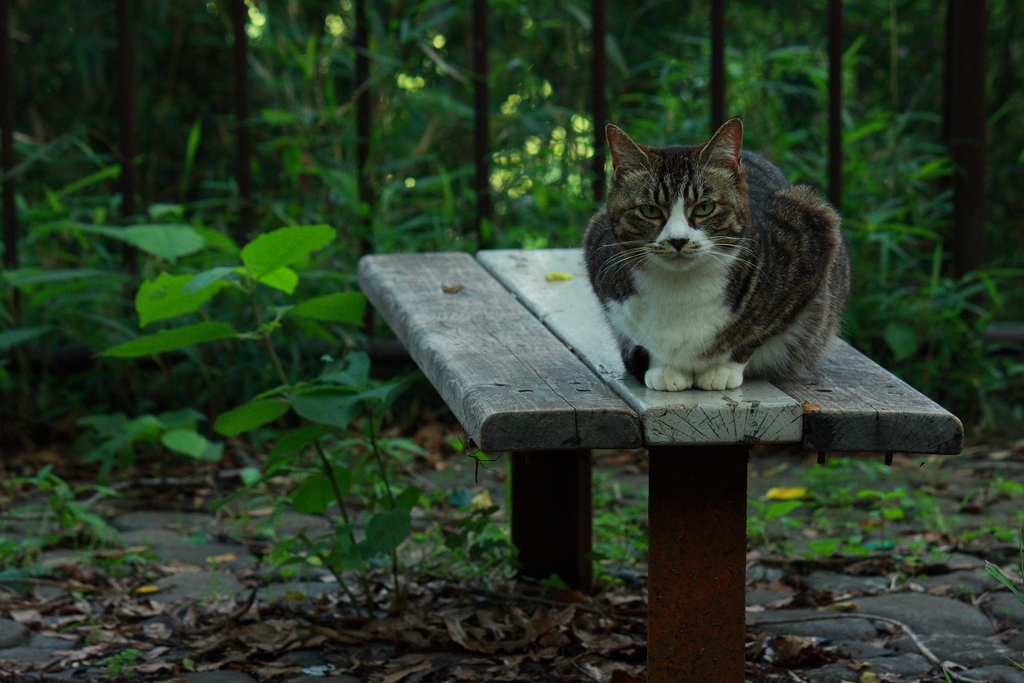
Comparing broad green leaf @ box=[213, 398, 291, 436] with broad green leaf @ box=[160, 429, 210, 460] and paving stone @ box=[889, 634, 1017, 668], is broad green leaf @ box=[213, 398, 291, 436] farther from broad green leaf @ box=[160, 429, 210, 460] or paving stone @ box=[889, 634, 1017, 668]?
paving stone @ box=[889, 634, 1017, 668]

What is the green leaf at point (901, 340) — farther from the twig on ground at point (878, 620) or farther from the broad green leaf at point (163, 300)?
the broad green leaf at point (163, 300)

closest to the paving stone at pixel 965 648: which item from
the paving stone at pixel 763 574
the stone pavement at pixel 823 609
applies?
the stone pavement at pixel 823 609

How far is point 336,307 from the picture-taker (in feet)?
6.73

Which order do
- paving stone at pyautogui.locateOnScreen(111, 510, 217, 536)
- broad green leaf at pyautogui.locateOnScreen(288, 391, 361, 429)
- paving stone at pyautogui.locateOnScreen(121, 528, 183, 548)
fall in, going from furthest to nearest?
paving stone at pyautogui.locateOnScreen(111, 510, 217, 536) → paving stone at pyautogui.locateOnScreen(121, 528, 183, 548) → broad green leaf at pyautogui.locateOnScreen(288, 391, 361, 429)

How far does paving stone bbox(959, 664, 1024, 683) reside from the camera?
177cm

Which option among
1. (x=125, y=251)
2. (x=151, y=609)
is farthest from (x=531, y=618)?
(x=125, y=251)

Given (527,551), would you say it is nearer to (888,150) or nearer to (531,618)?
(531,618)

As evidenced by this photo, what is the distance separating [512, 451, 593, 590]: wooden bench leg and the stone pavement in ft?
0.82

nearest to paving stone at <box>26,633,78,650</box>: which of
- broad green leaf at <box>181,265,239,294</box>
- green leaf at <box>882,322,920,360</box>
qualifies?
broad green leaf at <box>181,265,239,294</box>

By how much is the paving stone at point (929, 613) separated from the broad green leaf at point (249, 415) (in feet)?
4.01

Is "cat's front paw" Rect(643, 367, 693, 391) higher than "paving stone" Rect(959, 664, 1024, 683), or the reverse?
"cat's front paw" Rect(643, 367, 693, 391)

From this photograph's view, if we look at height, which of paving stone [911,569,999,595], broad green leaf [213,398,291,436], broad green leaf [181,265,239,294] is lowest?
paving stone [911,569,999,595]

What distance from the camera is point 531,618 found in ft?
6.76

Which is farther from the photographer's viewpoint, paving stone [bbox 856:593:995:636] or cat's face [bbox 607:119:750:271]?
paving stone [bbox 856:593:995:636]
